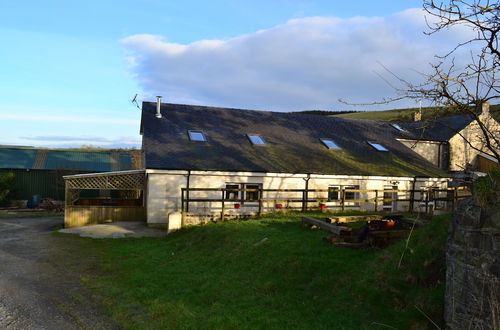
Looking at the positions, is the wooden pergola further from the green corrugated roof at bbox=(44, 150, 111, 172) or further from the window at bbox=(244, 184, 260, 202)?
the green corrugated roof at bbox=(44, 150, 111, 172)

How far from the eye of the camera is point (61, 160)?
33.4m

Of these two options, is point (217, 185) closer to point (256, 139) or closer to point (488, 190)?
point (256, 139)

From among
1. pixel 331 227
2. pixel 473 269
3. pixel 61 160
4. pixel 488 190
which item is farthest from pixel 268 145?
pixel 61 160

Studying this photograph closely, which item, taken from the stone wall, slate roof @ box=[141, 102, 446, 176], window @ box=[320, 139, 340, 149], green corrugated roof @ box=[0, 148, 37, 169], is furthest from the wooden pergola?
the stone wall

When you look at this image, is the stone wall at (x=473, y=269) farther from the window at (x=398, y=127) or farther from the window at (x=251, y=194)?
the window at (x=398, y=127)

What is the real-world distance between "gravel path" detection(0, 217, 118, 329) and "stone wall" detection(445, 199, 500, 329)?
5536mm

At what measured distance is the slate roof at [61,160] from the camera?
3181 cm

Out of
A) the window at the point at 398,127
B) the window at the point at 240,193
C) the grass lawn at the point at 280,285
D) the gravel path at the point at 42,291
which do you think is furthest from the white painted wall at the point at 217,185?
the window at the point at 398,127

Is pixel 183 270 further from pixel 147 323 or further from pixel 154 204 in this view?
pixel 154 204

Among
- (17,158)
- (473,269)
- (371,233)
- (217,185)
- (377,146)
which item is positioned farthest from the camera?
(17,158)

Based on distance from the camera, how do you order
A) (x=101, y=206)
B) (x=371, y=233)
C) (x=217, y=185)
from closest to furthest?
(x=371, y=233)
(x=217, y=185)
(x=101, y=206)

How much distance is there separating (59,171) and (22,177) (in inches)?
120

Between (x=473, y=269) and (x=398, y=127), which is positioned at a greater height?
(x=398, y=127)

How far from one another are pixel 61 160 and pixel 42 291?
27.1 metres
